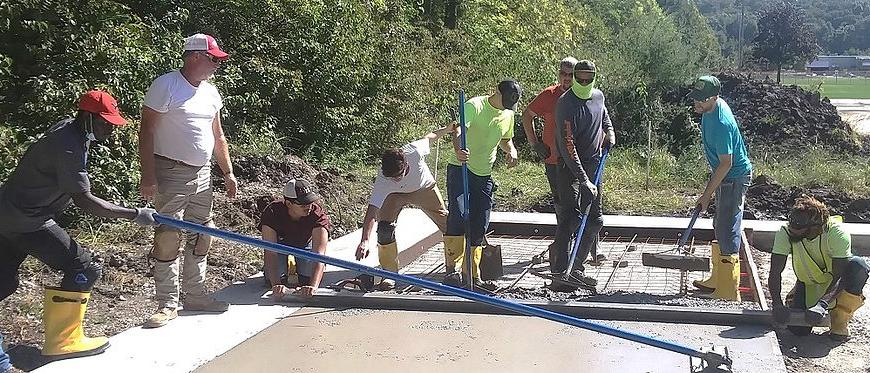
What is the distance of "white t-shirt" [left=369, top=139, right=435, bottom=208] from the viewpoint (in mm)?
5402

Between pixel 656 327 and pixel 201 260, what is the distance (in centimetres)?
257

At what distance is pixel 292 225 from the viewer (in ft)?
17.3

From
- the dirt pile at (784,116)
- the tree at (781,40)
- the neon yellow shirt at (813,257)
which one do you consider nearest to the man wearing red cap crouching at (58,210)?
the neon yellow shirt at (813,257)

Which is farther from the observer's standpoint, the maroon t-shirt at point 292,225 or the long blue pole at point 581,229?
the long blue pole at point 581,229

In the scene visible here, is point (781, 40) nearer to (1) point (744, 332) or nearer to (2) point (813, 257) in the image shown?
(2) point (813, 257)

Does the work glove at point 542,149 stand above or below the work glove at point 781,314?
above

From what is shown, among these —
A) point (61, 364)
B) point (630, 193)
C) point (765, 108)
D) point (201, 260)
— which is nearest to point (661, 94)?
point (765, 108)

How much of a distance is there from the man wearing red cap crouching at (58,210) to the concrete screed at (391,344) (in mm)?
221

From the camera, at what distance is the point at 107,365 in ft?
13.3

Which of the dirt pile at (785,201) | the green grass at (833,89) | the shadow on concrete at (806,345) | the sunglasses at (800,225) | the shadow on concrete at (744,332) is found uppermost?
the sunglasses at (800,225)

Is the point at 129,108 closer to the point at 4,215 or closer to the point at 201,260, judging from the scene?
the point at 201,260

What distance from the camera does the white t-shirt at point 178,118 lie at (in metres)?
4.52

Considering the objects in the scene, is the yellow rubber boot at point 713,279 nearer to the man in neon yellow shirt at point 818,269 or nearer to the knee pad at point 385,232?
the man in neon yellow shirt at point 818,269

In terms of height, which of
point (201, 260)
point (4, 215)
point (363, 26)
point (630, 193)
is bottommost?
point (630, 193)
